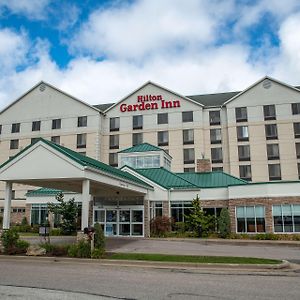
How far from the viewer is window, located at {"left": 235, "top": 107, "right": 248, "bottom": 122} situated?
46.1 meters

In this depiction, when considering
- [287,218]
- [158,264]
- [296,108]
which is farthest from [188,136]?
[158,264]

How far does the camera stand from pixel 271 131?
4512 cm

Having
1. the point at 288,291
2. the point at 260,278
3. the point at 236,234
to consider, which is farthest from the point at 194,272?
the point at 236,234

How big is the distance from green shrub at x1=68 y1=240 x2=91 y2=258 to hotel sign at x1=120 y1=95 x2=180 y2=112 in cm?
3563

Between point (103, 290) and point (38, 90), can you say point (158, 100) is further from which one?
point (103, 290)

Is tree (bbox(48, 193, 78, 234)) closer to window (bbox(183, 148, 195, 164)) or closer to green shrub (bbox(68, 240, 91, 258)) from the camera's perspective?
green shrub (bbox(68, 240, 91, 258))

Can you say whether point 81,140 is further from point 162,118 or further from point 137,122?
point 162,118

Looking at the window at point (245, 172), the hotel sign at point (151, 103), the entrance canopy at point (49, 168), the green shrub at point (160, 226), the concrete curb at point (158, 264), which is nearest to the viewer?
the concrete curb at point (158, 264)

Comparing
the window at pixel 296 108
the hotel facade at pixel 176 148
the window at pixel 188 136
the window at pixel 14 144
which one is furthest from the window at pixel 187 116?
the window at pixel 14 144

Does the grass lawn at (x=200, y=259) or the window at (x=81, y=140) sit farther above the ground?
the window at (x=81, y=140)

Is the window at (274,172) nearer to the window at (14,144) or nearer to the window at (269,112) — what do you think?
the window at (269,112)

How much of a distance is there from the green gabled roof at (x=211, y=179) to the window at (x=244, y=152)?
44.6ft

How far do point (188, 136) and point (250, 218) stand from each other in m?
22.5

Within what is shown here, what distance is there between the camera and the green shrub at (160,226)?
27422 mm
